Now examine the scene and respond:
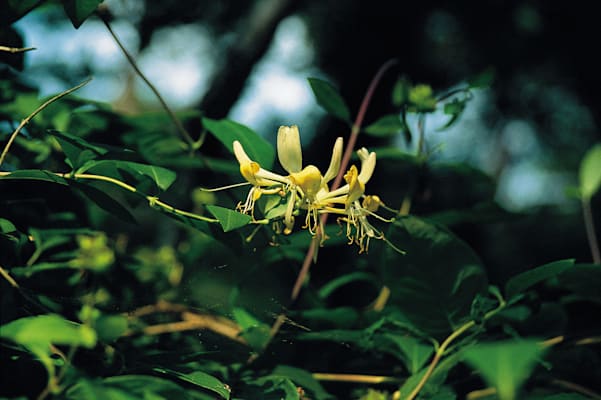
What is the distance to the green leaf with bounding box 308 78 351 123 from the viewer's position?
814mm

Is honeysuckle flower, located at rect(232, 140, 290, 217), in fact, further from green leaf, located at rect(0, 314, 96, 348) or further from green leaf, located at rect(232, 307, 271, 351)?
green leaf, located at rect(0, 314, 96, 348)

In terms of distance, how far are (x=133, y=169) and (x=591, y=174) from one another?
2.73ft

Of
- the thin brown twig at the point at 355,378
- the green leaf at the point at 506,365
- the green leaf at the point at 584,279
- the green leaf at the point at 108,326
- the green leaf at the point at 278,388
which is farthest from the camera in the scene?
the thin brown twig at the point at 355,378

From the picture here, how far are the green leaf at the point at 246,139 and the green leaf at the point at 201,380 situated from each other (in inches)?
11.9

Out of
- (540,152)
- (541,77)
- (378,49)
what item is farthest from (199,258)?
(540,152)

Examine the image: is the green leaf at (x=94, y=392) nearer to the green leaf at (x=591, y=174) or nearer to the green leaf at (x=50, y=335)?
the green leaf at (x=50, y=335)

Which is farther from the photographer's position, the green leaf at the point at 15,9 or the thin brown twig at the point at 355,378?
the thin brown twig at the point at 355,378

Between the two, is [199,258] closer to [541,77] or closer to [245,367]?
[245,367]

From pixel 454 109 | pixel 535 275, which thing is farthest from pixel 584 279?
pixel 454 109

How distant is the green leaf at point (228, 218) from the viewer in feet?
1.67

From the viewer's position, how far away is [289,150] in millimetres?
574

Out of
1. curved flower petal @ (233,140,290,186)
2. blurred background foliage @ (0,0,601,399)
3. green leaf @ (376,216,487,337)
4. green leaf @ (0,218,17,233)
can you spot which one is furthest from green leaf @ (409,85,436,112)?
green leaf @ (0,218,17,233)

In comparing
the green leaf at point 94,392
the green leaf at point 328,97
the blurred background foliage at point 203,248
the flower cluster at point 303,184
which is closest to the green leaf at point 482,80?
the blurred background foliage at point 203,248

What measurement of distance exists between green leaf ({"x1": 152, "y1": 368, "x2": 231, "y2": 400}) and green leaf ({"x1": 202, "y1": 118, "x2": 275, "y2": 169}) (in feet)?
0.99
